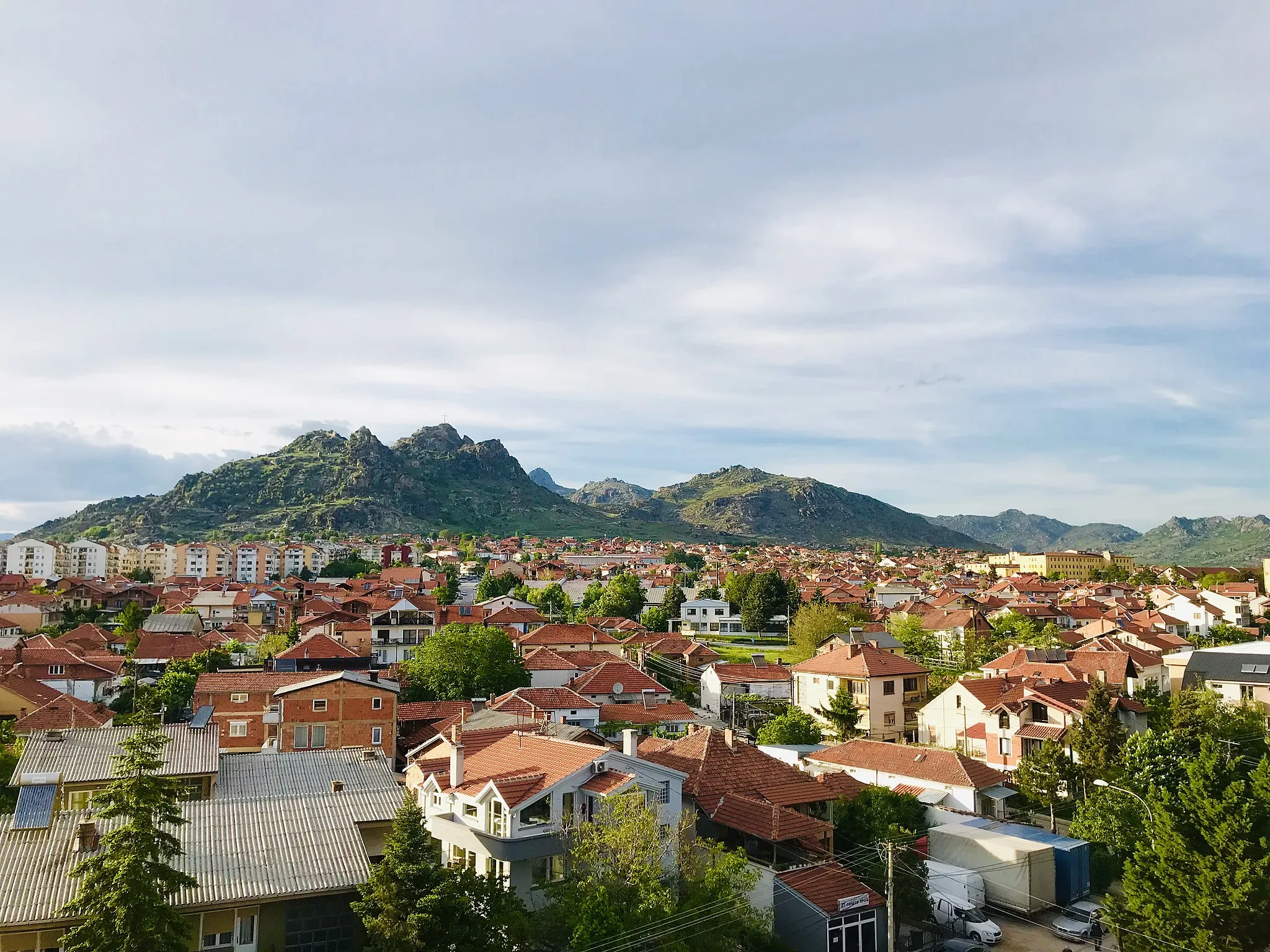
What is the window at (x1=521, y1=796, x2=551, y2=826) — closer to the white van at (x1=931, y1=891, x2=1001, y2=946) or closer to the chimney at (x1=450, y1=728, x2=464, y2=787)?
the chimney at (x1=450, y1=728, x2=464, y2=787)

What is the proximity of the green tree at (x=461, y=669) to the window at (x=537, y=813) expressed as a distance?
32.4m

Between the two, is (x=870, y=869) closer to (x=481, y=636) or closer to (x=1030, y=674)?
(x=1030, y=674)

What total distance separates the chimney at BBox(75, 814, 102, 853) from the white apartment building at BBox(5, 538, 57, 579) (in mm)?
146171

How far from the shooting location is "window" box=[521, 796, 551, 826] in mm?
24328

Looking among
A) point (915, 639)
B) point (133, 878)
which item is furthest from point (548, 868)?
point (915, 639)

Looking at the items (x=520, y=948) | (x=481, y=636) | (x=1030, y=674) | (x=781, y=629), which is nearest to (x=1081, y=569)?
(x=781, y=629)

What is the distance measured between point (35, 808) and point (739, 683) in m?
46.1

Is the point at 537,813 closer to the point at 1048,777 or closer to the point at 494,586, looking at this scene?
the point at 1048,777

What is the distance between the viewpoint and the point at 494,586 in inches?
4481

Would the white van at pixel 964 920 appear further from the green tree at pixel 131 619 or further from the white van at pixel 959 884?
the green tree at pixel 131 619

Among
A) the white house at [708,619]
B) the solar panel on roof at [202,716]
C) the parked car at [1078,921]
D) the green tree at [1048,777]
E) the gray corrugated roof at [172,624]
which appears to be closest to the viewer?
the parked car at [1078,921]

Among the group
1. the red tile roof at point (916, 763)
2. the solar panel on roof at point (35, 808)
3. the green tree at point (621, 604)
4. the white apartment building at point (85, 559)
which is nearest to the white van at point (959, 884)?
the red tile roof at point (916, 763)

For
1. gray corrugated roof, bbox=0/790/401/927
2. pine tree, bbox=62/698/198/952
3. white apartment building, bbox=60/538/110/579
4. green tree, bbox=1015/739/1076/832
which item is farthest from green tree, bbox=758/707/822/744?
white apartment building, bbox=60/538/110/579

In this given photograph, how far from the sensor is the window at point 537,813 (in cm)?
2433
